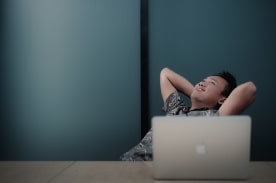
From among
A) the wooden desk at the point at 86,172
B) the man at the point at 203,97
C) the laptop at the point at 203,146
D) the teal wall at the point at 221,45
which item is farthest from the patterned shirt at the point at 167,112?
the laptop at the point at 203,146

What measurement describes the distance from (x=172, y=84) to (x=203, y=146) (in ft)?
4.15

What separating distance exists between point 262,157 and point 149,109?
0.84 meters

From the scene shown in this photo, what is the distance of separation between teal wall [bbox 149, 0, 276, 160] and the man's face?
16.7 inches

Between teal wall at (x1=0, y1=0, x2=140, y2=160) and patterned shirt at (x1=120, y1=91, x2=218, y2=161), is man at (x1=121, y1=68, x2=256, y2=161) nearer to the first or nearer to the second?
patterned shirt at (x1=120, y1=91, x2=218, y2=161)

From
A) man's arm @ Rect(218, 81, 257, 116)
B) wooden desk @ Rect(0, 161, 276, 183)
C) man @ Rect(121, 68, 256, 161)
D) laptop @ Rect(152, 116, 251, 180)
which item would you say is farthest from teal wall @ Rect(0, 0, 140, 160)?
laptop @ Rect(152, 116, 251, 180)

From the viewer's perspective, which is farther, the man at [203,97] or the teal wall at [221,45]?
the teal wall at [221,45]

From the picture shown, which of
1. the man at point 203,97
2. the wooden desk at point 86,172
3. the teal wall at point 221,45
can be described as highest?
the teal wall at point 221,45

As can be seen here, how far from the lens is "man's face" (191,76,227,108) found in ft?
6.18

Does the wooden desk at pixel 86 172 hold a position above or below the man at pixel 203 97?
below

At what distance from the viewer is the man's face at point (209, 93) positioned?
188 centimetres

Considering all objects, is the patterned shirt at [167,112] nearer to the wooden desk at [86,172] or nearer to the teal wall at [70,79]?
the teal wall at [70,79]

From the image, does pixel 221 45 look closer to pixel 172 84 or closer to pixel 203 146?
pixel 172 84

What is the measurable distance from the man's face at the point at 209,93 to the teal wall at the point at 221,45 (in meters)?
0.42

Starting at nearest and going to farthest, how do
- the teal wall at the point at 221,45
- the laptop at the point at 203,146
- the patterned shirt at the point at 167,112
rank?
the laptop at the point at 203,146 → the patterned shirt at the point at 167,112 → the teal wall at the point at 221,45
